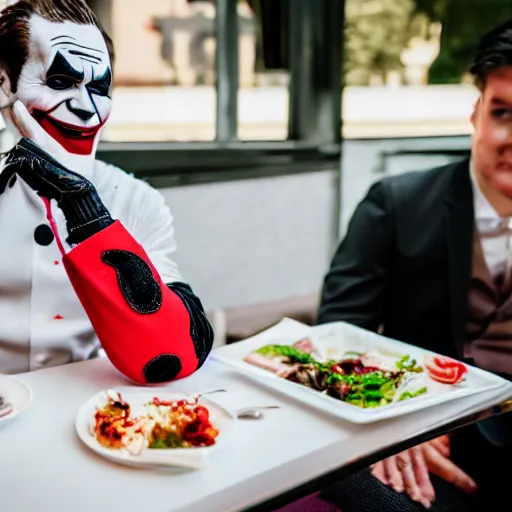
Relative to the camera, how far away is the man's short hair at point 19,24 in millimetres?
1144

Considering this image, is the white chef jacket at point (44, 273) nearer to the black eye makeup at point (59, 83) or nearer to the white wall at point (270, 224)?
the black eye makeup at point (59, 83)

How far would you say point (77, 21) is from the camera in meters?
1.20

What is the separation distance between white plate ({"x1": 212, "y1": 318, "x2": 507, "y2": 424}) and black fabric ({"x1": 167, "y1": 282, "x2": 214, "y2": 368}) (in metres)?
0.05

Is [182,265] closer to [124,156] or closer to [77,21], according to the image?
[124,156]

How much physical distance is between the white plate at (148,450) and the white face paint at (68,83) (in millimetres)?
425

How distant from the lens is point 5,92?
1.17 m

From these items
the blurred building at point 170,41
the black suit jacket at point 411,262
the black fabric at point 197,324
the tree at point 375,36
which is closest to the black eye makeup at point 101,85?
the blurred building at point 170,41

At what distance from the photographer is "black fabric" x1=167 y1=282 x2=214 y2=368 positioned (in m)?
1.23

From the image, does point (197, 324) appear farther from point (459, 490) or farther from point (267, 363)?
point (459, 490)

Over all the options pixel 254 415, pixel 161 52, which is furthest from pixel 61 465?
pixel 161 52

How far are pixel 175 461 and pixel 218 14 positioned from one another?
55.7 inches

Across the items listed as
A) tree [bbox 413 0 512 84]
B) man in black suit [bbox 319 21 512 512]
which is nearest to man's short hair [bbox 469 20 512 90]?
man in black suit [bbox 319 21 512 512]

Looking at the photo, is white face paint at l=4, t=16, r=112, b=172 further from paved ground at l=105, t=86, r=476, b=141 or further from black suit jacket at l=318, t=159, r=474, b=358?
black suit jacket at l=318, t=159, r=474, b=358

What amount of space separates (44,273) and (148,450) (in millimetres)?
464
